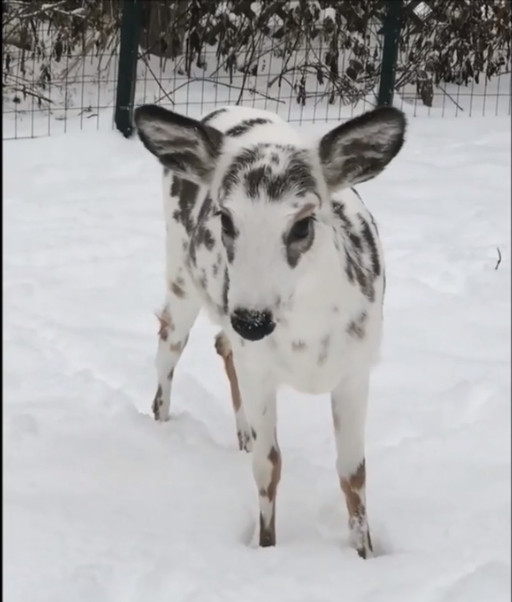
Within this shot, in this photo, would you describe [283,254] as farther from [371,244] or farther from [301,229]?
[371,244]

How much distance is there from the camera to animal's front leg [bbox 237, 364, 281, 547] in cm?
319

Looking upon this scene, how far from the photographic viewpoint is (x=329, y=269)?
9.28 feet

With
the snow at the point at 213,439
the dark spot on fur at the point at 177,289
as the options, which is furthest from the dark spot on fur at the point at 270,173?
the dark spot on fur at the point at 177,289

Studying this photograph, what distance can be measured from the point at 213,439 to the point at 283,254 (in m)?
1.65

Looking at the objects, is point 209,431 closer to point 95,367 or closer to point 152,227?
point 95,367

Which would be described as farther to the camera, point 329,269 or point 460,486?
point 460,486

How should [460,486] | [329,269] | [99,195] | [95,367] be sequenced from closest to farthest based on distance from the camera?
[329,269] < [460,486] < [95,367] < [99,195]

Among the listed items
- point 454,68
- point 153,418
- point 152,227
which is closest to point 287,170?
point 153,418

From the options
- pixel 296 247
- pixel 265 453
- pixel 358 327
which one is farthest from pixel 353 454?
pixel 296 247

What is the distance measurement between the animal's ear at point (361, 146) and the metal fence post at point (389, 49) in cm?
570

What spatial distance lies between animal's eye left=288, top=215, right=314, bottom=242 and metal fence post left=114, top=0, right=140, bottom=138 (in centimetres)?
539

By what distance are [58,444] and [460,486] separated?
4.37 ft

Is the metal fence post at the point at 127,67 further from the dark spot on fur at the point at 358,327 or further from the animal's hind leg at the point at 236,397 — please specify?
the dark spot on fur at the point at 358,327

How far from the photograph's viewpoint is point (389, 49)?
8.35 metres
